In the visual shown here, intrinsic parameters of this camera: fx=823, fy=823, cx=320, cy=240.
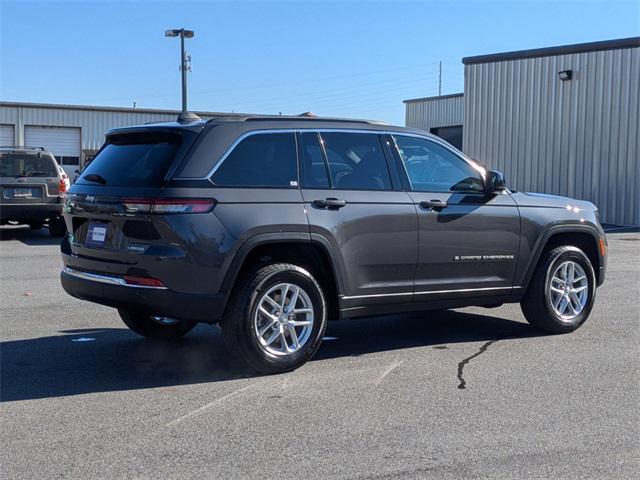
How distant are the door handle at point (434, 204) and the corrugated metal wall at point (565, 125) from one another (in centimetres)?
1750

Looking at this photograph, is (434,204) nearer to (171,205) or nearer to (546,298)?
(546,298)

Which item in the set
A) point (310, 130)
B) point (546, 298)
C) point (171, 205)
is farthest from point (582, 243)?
point (171, 205)

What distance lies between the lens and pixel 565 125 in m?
24.2

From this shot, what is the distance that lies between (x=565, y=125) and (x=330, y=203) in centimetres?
1960

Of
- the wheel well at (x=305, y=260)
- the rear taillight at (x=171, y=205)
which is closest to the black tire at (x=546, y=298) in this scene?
the wheel well at (x=305, y=260)

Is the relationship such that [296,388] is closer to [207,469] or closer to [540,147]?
[207,469]

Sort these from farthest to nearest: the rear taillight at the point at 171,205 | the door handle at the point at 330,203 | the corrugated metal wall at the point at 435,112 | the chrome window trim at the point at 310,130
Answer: the corrugated metal wall at the point at 435,112 → the door handle at the point at 330,203 → the chrome window trim at the point at 310,130 → the rear taillight at the point at 171,205

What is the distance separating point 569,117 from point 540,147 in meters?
1.32


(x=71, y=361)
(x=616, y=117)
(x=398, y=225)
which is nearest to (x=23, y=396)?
(x=71, y=361)

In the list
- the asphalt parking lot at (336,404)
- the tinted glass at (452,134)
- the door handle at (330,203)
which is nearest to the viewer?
the asphalt parking lot at (336,404)

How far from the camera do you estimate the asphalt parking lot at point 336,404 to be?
14.0ft

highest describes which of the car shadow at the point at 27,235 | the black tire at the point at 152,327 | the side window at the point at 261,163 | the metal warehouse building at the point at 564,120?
the metal warehouse building at the point at 564,120

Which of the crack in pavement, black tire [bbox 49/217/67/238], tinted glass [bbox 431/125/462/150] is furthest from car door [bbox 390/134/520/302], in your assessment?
tinted glass [bbox 431/125/462/150]

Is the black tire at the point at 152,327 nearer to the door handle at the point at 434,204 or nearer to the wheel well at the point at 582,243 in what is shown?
the door handle at the point at 434,204
